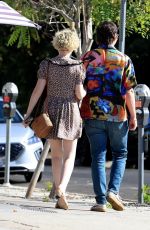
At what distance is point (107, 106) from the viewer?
939 centimetres

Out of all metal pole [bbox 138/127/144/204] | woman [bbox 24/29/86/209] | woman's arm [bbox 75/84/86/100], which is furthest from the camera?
metal pole [bbox 138/127/144/204]

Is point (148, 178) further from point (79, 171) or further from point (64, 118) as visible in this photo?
point (64, 118)

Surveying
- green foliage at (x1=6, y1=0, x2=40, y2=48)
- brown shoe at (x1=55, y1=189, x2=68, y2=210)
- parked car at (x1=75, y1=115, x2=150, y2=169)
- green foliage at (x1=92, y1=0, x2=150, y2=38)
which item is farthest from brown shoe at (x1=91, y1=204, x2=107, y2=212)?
parked car at (x1=75, y1=115, x2=150, y2=169)

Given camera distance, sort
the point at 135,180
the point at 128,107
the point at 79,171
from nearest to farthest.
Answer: the point at 128,107 < the point at 135,180 < the point at 79,171

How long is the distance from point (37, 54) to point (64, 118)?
17.6m

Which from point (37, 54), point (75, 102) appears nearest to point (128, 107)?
point (75, 102)

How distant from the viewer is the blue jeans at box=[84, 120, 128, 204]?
9445 mm

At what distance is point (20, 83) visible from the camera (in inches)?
1086

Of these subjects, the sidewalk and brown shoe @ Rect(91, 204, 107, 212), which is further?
brown shoe @ Rect(91, 204, 107, 212)

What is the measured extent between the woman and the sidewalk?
1.24 feet

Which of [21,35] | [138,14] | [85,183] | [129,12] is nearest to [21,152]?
[85,183]

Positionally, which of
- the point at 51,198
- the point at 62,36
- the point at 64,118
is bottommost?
the point at 51,198

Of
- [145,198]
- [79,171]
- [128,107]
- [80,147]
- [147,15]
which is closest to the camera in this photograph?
[128,107]

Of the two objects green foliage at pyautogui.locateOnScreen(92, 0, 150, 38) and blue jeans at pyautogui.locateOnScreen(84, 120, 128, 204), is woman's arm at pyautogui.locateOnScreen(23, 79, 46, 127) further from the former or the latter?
green foliage at pyautogui.locateOnScreen(92, 0, 150, 38)
